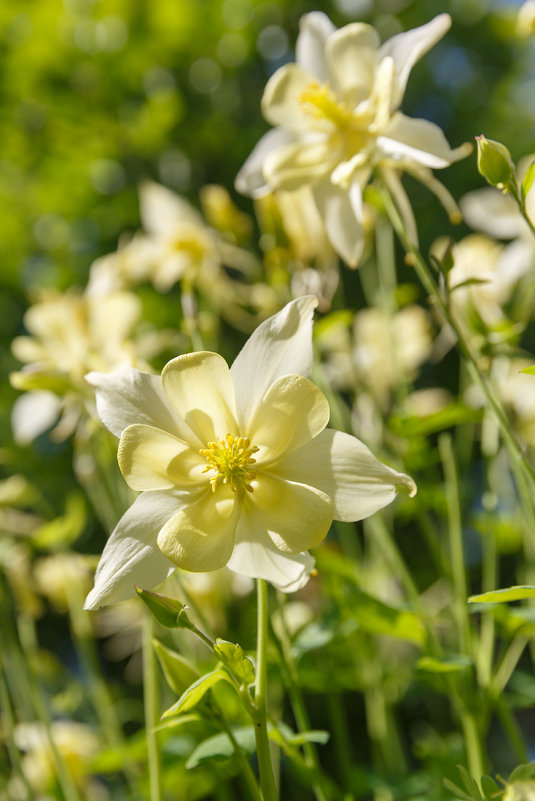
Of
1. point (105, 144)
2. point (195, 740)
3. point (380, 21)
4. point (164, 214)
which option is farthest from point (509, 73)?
point (195, 740)

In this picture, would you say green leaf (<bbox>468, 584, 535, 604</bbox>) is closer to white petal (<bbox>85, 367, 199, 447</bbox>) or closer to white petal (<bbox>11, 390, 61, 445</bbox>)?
white petal (<bbox>85, 367, 199, 447</bbox>)

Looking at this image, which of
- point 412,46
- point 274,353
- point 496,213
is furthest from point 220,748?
point 496,213

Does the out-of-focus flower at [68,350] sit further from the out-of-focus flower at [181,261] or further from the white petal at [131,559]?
the white petal at [131,559]

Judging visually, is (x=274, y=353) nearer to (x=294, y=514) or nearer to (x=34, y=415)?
(x=294, y=514)

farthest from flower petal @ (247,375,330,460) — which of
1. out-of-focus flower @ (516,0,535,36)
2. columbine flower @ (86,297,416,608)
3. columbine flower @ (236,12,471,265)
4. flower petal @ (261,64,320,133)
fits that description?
out-of-focus flower @ (516,0,535,36)

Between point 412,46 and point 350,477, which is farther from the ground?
point 412,46

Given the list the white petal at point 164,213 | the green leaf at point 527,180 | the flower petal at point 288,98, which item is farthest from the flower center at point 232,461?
the white petal at point 164,213

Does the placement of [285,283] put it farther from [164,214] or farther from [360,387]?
[164,214]
